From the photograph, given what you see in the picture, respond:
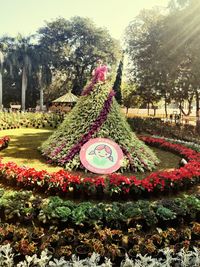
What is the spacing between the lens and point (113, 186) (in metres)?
9.14

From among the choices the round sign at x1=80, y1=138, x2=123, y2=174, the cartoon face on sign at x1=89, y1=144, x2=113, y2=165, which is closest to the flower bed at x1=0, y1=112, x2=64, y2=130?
the round sign at x1=80, y1=138, x2=123, y2=174

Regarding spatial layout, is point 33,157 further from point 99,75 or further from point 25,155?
point 99,75

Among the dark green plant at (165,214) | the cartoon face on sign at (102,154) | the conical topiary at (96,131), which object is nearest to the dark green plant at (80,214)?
the dark green plant at (165,214)

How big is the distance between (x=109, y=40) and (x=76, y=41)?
5.94 metres

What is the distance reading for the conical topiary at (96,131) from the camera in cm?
1251

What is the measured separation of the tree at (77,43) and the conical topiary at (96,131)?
43439 mm

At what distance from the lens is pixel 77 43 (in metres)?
58.3

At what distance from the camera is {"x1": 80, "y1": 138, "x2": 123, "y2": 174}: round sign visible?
1128cm

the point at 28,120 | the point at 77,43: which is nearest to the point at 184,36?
the point at 28,120

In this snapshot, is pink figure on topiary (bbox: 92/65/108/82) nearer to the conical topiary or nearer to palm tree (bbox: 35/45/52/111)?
the conical topiary

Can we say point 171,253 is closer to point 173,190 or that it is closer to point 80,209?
point 80,209

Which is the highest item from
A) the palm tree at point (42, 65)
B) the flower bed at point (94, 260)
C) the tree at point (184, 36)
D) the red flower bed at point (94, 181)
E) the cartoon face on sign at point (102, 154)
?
the palm tree at point (42, 65)

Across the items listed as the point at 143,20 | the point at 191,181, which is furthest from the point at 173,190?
the point at 143,20

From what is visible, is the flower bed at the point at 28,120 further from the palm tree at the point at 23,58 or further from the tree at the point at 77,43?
the tree at the point at 77,43
